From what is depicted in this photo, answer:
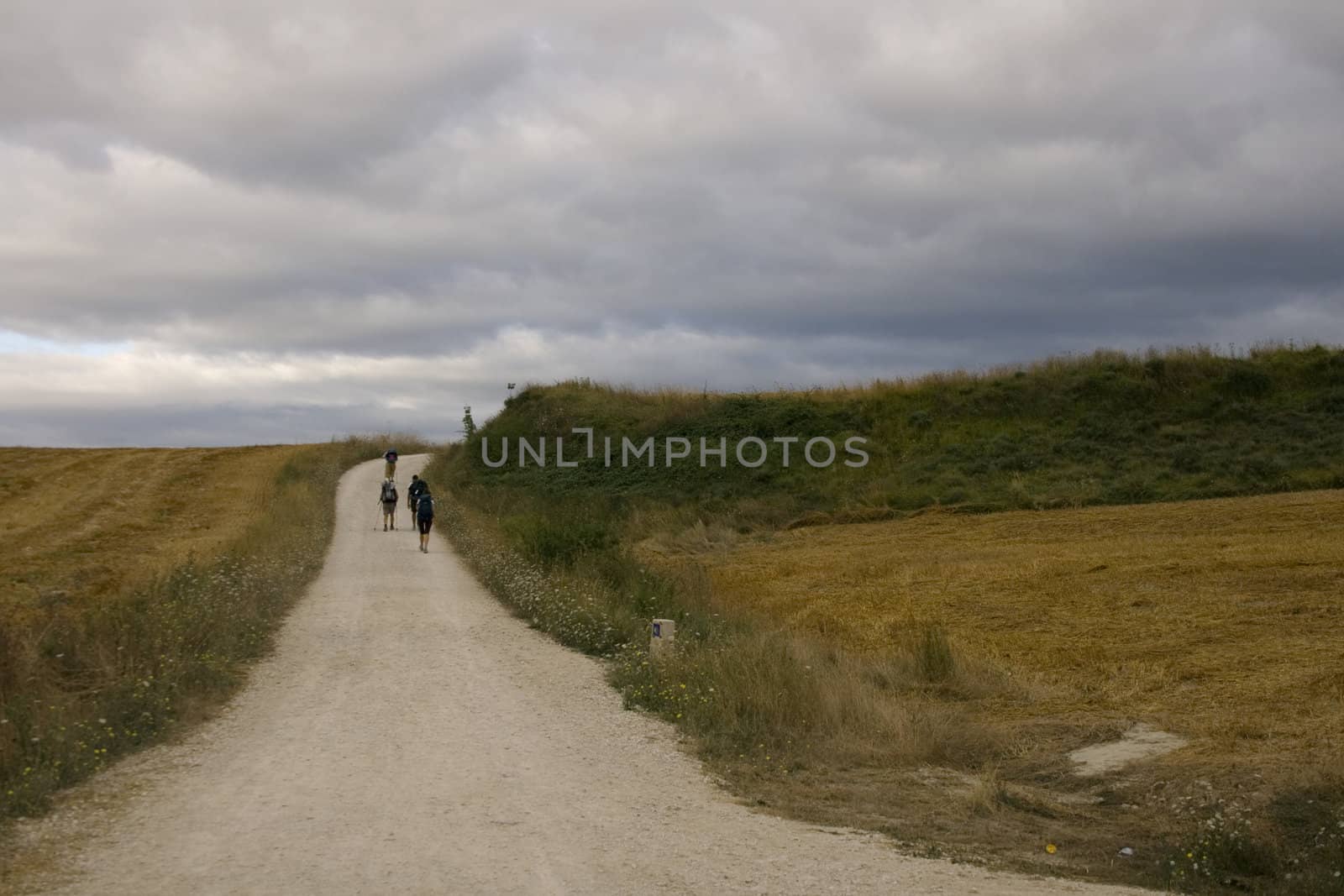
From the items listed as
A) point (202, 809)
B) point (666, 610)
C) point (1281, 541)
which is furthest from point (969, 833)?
point (1281, 541)

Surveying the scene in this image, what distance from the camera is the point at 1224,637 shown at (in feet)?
52.1

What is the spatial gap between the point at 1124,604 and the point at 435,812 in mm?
13841

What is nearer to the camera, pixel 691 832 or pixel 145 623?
pixel 691 832

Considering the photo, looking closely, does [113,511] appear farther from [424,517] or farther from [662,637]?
[662,637]

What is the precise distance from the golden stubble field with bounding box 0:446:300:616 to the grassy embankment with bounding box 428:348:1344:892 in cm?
659

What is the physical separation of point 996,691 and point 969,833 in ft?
17.2

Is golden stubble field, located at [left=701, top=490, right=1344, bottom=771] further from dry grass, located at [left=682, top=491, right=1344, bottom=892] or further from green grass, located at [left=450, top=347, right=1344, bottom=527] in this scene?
green grass, located at [left=450, top=347, right=1344, bottom=527]

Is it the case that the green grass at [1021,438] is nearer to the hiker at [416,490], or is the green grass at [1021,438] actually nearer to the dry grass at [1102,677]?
the dry grass at [1102,677]

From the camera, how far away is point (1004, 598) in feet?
67.5

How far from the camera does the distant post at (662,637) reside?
1355 cm

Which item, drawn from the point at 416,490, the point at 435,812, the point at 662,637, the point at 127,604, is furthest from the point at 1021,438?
the point at 435,812

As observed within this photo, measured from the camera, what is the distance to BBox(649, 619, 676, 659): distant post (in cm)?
1355

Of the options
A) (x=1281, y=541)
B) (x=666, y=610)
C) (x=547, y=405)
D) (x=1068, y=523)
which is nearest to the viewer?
(x=666, y=610)

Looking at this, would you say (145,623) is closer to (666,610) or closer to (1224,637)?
(666,610)
